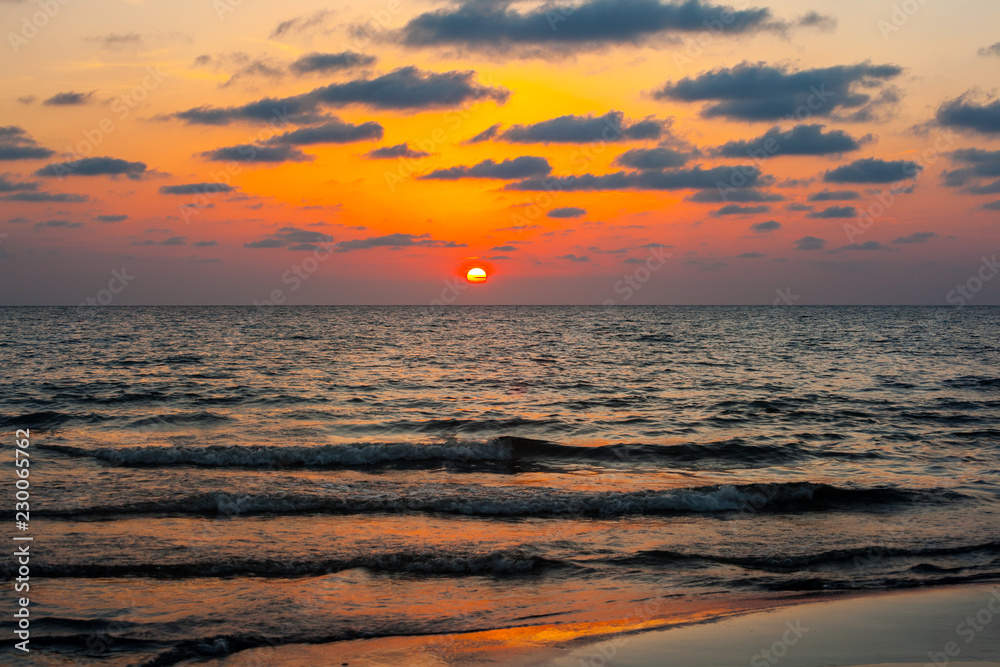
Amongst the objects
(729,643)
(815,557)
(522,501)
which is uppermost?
(729,643)

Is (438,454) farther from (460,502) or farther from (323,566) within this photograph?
(323,566)

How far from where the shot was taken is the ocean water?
8867mm

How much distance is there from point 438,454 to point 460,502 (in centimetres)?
560

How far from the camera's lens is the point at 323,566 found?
10266 mm

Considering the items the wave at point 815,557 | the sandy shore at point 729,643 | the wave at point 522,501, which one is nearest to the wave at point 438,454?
the wave at point 522,501

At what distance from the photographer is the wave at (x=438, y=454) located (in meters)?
18.1

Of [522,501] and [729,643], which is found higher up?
[729,643]

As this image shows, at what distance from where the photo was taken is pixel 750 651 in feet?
24.1

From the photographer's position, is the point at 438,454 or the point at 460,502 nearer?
the point at 460,502

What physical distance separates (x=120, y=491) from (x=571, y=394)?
20383 millimetres

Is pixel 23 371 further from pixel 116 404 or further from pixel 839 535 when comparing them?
pixel 839 535

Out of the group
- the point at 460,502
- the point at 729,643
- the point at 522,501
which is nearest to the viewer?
the point at 729,643

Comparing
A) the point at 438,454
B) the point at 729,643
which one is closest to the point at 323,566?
the point at 729,643

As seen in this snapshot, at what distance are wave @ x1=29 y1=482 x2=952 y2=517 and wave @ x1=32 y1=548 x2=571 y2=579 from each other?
113 inches
